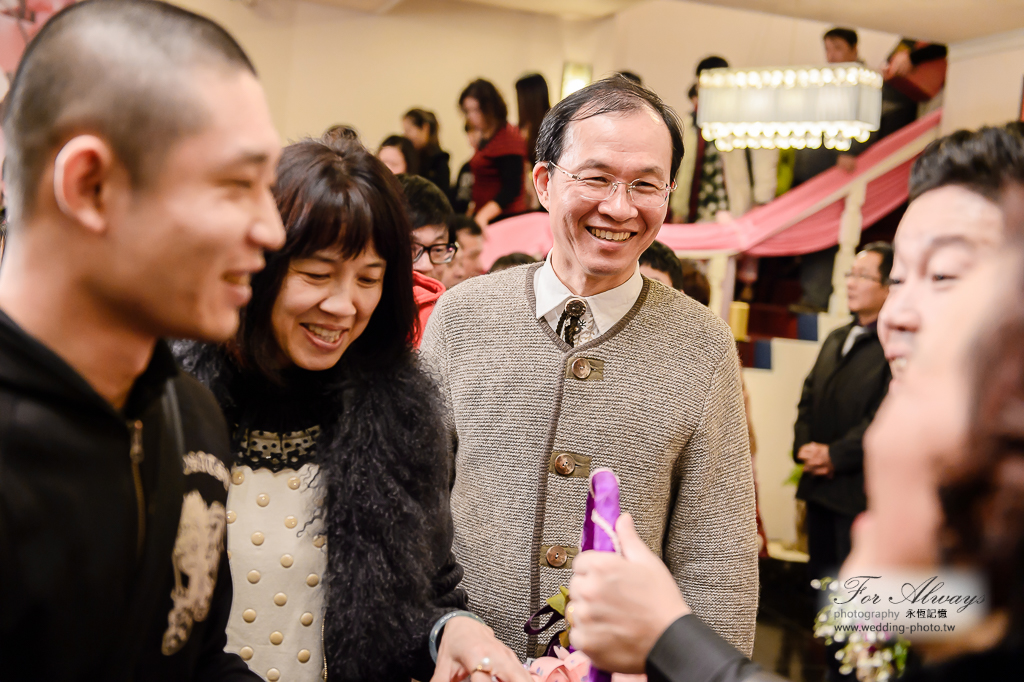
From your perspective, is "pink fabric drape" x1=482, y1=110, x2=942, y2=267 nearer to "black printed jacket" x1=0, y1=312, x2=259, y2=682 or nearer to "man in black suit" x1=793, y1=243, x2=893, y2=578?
"man in black suit" x1=793, y1=243, x2=893, y2=578

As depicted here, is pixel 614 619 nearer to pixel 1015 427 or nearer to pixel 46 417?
pixel 1015 427

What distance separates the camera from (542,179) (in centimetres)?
195

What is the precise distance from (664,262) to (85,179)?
2357 millimetres

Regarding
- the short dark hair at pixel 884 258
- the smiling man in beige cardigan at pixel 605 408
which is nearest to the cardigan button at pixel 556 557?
the smiling man in beige cardigan at pixel 605 408

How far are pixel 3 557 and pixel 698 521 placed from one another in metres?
1.26

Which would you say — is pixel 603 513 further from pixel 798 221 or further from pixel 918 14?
pixel 798 221

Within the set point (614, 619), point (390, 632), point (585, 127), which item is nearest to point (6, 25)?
point (585, 127)

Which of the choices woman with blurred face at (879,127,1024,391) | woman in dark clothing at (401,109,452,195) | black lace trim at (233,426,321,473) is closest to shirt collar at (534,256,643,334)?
black lace trim at (233,426,321,473)

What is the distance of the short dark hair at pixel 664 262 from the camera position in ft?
9.78

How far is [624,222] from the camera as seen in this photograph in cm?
177

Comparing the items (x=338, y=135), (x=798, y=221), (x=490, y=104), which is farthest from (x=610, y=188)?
(x=798, y=221)

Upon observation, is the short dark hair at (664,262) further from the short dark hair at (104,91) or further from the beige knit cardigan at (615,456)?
the short dark hair at (104,91)

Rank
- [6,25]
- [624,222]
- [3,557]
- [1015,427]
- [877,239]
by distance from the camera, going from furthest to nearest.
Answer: [877,239]
[6,25]
[624,222]
[3,557]
[1015,427]

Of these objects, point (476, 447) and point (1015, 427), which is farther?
point (476, 447)
